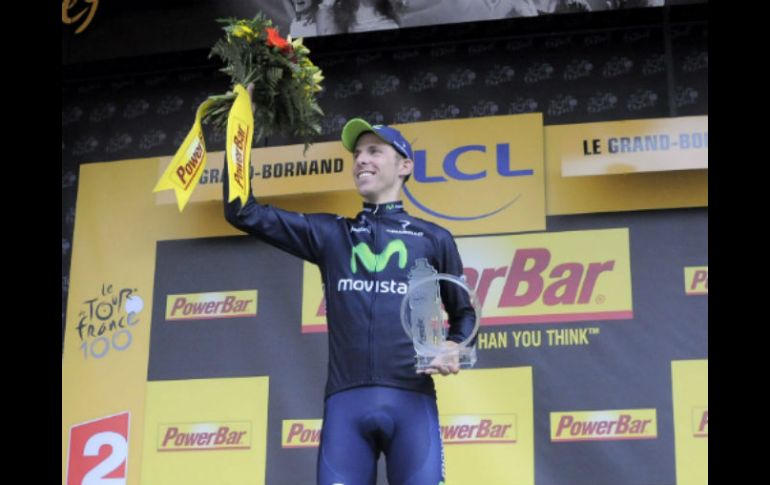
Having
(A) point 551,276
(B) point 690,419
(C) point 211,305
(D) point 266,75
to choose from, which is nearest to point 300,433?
(C) point 211,305

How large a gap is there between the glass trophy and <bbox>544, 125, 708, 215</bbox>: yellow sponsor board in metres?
1.94

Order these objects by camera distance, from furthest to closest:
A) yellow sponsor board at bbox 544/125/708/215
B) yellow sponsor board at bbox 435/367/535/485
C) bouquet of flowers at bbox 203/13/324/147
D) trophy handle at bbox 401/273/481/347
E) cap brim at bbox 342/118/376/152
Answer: yellow sponsor board at bbox 544/125/708/215
yellow sponsor board at bbox 435/367/535/485
cap brim at bbox 342/118/376/152
bouquet of flowers at bbox 203/13/324/147
trophy handle at bbox 401/273/481/347

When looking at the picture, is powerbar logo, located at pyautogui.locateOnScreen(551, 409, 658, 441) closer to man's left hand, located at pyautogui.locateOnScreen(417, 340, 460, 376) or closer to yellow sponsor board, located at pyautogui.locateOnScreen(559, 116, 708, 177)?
yellow sponsor board, located at pyautogui.locateOnScreen(559, 116, 708, 177)

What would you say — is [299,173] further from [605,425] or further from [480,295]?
[605,425]

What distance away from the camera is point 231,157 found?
3959mm

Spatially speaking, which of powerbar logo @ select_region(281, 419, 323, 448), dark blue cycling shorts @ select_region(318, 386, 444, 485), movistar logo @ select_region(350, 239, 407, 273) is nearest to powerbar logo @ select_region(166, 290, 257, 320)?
powerbar logo @ select_region(281, 419, 323, 448)

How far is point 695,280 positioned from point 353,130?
218 centimetres

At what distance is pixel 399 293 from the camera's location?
4070mm

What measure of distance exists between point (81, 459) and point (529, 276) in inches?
96.7

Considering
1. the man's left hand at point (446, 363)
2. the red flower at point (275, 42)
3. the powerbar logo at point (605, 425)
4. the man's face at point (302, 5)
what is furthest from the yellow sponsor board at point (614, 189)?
the man's left hand at point (446, 363)

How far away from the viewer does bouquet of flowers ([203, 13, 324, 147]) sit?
13.9ft

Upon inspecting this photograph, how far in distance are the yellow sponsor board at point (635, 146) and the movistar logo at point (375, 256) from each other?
1.95 m
